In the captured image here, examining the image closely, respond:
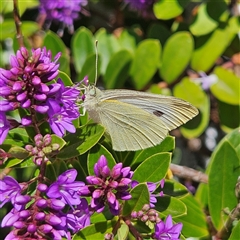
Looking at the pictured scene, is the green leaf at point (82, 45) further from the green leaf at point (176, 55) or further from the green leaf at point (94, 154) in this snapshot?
the green leaf at point (94, 154)

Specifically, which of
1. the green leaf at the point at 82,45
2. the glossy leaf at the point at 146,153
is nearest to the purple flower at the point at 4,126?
the glossy leaf at the point at 146,153

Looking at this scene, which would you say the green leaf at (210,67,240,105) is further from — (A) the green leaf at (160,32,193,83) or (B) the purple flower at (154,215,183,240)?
(B) the purple flower at (154,215,183,240)

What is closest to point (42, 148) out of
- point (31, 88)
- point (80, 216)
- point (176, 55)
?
point (31, 88)

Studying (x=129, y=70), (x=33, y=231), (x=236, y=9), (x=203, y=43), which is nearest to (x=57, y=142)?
(x=33, y=231)

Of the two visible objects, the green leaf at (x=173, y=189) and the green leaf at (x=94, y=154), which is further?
the green leaf at (x=173, y=189)

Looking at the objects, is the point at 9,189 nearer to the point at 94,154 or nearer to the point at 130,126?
the point at 94,154

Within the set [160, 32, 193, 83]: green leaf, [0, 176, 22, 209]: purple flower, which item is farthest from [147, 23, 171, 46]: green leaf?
[0, 176, 22, 209]: purple flower
